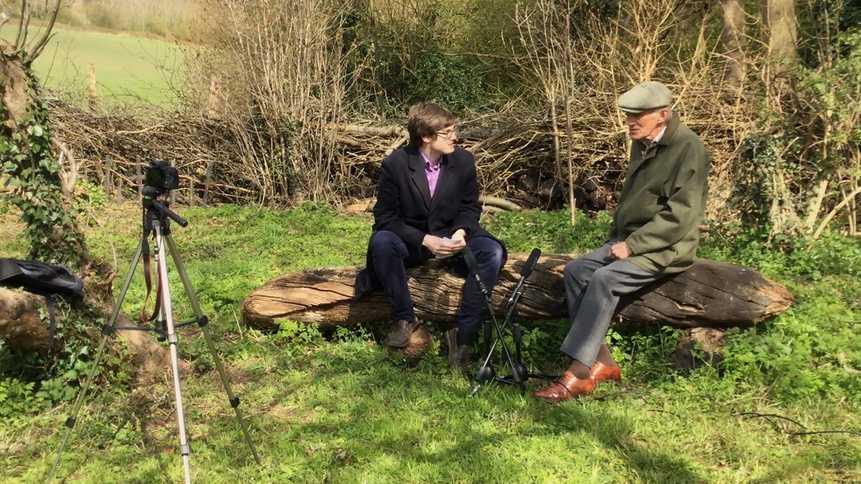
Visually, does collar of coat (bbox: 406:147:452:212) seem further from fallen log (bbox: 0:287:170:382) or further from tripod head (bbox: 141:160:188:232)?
fallen log (bbox: 0:287:170:382)

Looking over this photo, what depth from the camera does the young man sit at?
4.67 m

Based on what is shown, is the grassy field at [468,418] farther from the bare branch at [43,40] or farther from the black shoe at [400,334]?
the bare branch at [43,40]

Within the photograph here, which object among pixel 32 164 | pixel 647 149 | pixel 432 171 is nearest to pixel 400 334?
pixel 432 171

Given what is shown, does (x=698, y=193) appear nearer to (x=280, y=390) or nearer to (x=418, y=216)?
(x=418, y=216)

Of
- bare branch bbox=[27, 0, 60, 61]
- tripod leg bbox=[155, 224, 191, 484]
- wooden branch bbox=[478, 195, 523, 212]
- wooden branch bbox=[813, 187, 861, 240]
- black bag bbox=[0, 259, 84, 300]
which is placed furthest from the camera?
wooden branch bbox=[478, 195, 523, 212]

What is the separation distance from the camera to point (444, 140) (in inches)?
188

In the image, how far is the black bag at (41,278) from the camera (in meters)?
3.66

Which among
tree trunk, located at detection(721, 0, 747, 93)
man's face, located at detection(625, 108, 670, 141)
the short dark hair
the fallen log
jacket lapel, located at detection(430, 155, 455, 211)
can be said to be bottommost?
the fallen log

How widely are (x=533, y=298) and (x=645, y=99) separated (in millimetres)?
1589

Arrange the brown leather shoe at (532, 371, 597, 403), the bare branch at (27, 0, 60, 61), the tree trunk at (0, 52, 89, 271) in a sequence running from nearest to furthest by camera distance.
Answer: the tree trunk at (0, 52, 89, 271) < the bare branch at (27, 0, 60, 61) < the brown leather shoe at (532, 371, 597, 403)

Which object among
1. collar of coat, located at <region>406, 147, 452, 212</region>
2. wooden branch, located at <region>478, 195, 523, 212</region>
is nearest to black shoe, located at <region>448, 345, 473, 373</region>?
collar of coat, located at <region>406, 147, 452, 212</region>

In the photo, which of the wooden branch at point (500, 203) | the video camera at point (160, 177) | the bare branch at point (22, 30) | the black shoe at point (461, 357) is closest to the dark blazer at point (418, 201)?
the black shoe at point (461, 357)

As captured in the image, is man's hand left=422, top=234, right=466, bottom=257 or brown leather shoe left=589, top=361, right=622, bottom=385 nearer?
brown leather shoe left=589, top=361, right=622, bottom=385

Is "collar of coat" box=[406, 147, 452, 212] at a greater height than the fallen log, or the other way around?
"collar of coat" box=[406, 147, 452, 212]
